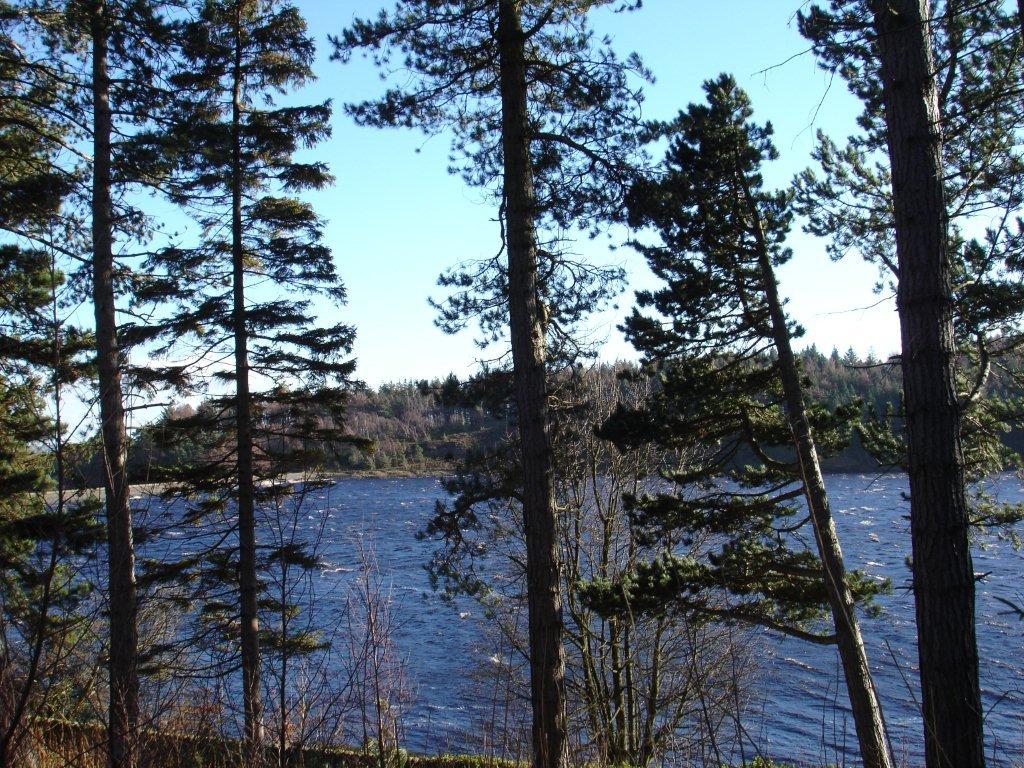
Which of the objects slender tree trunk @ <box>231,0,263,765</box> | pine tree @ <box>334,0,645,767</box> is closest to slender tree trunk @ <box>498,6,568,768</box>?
pine tree @ <box>334,0,645,767</box>

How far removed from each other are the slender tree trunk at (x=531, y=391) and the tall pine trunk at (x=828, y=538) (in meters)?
2.40

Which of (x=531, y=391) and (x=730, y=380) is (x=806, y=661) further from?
(x=531, y=391)

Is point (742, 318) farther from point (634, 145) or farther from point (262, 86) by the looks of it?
point (262, 86)

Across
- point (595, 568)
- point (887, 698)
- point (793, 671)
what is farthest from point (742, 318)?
point (793, 671)

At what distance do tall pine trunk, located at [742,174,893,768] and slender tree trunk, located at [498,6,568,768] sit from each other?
7.87ft

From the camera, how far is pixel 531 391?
6.69 meters

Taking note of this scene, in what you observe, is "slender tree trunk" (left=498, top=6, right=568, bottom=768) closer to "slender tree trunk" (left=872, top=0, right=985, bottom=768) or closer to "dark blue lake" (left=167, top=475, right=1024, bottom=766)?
"dark blue lake" (left=167, top=475, right=1024, bottom=766)

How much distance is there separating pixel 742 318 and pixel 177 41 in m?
7.05

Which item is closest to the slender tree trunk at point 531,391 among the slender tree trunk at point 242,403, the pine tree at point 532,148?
the pine tree at point 532,148

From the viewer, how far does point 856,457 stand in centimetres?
5162

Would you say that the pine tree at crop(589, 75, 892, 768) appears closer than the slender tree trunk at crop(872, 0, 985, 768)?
No

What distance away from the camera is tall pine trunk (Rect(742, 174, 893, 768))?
7.85m

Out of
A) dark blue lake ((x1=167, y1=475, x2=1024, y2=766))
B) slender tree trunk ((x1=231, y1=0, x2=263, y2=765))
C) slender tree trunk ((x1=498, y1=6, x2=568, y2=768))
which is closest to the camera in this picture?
slender tree trunk ((x1=498, y1=6, x2=568, y2=768))

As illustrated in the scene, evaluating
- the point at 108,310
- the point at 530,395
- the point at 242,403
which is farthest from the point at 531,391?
the point at 242,403
